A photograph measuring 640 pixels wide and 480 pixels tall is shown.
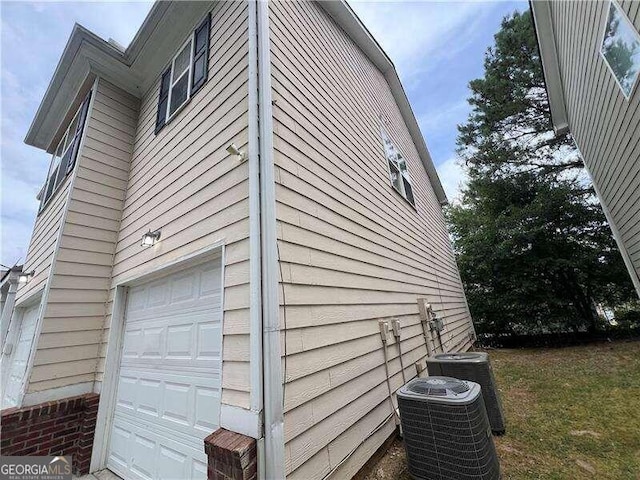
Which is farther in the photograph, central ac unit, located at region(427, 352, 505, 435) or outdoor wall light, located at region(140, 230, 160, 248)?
outdoor wall light, located at region(140, 230, 160, 248)

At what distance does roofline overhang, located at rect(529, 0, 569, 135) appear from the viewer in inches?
245

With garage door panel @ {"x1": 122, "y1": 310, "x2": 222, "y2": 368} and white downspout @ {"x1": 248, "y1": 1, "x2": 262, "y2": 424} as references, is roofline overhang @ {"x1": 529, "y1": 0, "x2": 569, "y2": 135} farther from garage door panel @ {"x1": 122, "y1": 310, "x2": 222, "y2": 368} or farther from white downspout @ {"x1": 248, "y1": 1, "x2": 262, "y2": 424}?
garage door panel @ {"x1": 122, "y1": 310, "x2": 222, "y2": 368}

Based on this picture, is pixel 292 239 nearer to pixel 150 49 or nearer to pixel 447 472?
pixel 447 472

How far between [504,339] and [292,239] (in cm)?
1116

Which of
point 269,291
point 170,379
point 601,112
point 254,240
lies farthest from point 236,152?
point 601,112

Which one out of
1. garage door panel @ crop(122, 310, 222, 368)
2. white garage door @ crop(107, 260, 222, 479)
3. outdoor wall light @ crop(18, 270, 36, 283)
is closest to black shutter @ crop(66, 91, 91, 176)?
outdoor wall light @ crop(18, 270, 36, 283)

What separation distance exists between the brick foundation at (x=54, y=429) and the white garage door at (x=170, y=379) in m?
0.28

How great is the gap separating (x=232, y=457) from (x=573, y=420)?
12.6ft

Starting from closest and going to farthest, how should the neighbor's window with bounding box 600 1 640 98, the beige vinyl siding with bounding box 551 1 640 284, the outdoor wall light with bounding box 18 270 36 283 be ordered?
the neighbor's window with bounding box 600 1 640 98, the beige vinyl siding with bounding box 551 1 640 284, the outdoor wall light with bounding box 18 270 36 283

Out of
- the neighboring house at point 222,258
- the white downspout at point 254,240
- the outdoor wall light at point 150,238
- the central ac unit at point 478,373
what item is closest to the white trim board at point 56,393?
the neighboring house at point 222,258

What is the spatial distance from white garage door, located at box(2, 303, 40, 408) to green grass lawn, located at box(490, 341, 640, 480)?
681 cm

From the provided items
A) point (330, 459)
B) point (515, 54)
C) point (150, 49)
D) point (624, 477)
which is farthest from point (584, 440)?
point (515, 54)

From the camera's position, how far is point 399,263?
486cm

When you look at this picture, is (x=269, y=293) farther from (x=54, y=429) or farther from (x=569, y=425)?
(x=569, y=425)
